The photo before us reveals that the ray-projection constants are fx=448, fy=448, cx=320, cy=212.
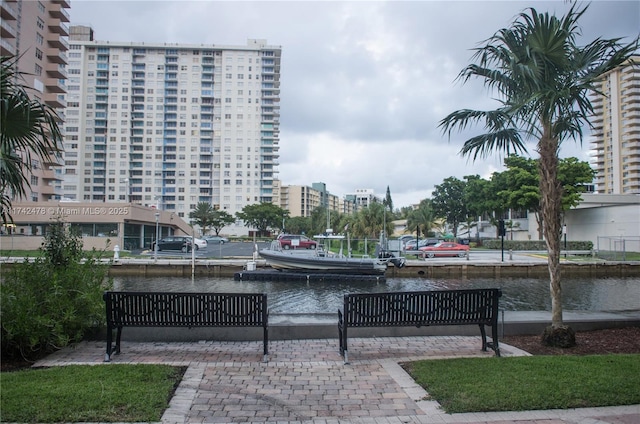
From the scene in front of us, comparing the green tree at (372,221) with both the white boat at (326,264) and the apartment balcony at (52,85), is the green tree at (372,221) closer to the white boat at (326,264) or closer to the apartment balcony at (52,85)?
the white boat at (326,264)

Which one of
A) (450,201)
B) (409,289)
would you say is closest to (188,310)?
(409,289)

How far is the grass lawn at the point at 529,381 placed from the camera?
14.2ft

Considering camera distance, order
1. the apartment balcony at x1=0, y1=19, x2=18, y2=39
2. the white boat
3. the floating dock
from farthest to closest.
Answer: the apartment balcony at x1=0, y1=19, x2=18, y2=39
the white boat
the floating dock

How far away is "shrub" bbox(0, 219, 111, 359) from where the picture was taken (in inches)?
227

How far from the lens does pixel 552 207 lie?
22.9 feet

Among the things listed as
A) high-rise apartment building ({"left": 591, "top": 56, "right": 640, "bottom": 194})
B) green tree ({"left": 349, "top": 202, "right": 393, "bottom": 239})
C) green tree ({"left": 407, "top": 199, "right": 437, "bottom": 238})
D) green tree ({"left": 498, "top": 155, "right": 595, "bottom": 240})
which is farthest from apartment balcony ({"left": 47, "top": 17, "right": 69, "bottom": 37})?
high-rise apartment building ({"left": 591, "top": 56, "right": 640, "bottom": 194})

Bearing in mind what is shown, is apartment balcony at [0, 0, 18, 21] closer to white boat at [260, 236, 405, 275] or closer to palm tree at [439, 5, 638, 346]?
white boat at [260, 236, 405, 275]

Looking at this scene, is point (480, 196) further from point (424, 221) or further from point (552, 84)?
point (552, 84)

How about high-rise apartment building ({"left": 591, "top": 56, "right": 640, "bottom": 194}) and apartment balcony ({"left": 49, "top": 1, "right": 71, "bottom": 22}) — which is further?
high-rise apartment building ({"left": 591, "top": 56, "right": 640, "bottom": 194})

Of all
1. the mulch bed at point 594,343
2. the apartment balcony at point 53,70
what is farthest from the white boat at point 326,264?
the apartment balcony at point 53,70

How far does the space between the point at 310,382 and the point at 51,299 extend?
12.3 feet

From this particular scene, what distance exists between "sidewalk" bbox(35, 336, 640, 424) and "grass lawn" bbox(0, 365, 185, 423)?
20 cm

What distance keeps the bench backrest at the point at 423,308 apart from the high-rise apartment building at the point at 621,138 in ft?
338

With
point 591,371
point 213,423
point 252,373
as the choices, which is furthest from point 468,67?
point 213,423
